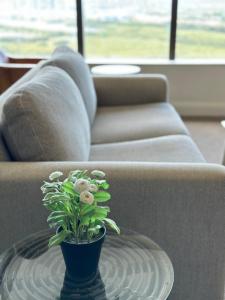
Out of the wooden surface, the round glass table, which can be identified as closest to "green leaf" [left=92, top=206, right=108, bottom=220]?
the round glass table

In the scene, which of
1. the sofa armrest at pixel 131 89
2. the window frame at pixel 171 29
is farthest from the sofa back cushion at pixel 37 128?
the window frame at pixel 171 29

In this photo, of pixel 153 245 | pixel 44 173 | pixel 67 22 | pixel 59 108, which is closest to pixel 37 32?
pixel 67 22

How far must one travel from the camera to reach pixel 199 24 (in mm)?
4070

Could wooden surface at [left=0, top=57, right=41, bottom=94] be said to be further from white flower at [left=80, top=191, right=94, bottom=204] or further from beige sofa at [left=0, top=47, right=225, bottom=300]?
white flower at [left=80, top=191, right=94, bottom=204]

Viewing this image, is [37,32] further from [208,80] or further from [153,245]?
[153,245]

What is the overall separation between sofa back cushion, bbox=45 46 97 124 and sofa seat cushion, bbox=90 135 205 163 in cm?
38

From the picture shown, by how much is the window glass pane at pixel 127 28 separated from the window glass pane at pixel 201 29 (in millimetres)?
155

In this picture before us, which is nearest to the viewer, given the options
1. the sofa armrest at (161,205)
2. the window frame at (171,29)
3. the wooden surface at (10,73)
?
the sofa armrest at (161,205)

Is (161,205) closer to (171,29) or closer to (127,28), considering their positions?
(171,29)

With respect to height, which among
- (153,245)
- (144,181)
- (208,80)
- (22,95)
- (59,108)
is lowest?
(208,80)

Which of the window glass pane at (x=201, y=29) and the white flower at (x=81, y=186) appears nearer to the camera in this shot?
the white flower at (x=81, y=186)

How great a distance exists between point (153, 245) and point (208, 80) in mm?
3067

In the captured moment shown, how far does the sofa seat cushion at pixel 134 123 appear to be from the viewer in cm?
219

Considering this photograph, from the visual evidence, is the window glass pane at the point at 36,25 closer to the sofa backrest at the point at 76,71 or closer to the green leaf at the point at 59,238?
the sofa backrest at the point at 76,71
